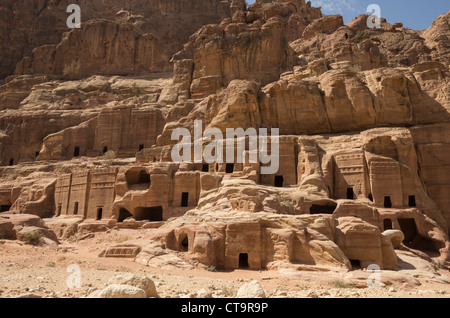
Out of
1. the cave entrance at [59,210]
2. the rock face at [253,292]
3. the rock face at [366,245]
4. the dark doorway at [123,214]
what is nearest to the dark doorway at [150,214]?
the dark doorway at [123,214]

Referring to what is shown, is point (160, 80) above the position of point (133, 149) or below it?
above

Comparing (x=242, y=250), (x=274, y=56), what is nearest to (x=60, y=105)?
(x=274, y=56)

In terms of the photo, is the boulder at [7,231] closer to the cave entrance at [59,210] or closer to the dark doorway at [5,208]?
the cave entrance at [59,210]

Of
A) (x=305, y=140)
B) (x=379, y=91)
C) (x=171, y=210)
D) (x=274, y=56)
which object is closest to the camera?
(x=171, y=210)

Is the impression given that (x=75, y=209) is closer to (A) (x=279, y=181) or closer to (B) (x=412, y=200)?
(A) (x=279, y=181)

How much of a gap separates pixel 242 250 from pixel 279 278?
3.28 meters

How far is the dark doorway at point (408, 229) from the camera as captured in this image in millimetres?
27641

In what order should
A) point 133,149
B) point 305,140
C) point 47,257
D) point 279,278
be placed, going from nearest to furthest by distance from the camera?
point 279,278 < point 47,257 < point 305,140 < point 133,149

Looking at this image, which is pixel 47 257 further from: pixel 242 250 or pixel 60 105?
pixel 60 105

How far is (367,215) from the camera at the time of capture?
83.8 feet

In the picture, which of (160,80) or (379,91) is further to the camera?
(160,80)

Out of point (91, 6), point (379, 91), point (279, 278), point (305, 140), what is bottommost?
point (279, 278)

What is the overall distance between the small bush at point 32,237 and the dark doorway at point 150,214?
324 inches

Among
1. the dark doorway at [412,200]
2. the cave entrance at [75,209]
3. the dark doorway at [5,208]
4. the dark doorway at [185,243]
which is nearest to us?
the dark doorway at [185,243]
